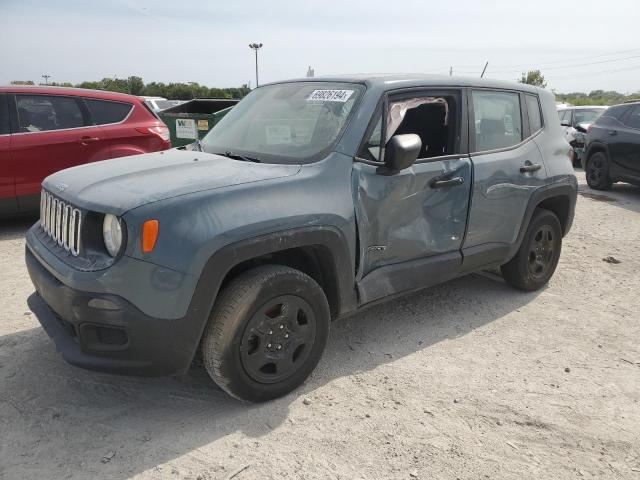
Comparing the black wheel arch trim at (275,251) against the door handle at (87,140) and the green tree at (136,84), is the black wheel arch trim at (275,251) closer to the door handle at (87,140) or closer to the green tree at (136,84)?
the door handle at (87,140)

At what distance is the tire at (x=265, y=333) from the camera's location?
104 inches

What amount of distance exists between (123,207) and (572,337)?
124 inches

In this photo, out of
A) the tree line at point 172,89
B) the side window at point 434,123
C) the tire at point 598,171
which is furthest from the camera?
the tree line at point 172,89

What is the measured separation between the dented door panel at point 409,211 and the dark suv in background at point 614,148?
6.59m

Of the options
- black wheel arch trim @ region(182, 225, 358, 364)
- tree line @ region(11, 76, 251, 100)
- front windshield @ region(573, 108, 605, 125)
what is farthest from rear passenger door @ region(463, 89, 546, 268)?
tree line @ region(11, 76, 251, 100)

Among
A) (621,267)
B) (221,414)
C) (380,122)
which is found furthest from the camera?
(621,267)

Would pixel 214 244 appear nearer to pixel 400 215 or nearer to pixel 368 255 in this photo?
pixel 368 255

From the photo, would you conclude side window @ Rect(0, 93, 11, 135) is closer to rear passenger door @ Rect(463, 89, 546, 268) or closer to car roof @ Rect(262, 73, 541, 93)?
car roof @ Rect(262, 73, 541, 93)

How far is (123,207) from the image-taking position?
246 centimetres

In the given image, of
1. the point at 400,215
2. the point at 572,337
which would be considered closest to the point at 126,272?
the point at 400,215

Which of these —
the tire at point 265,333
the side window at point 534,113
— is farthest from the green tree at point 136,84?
the tire at point 265,333

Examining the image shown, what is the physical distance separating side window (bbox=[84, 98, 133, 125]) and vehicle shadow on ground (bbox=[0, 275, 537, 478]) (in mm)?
3622

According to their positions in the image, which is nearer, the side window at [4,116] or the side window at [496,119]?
the side window at [496,119]

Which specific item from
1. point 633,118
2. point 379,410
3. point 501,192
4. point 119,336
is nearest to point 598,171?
point 633,118
